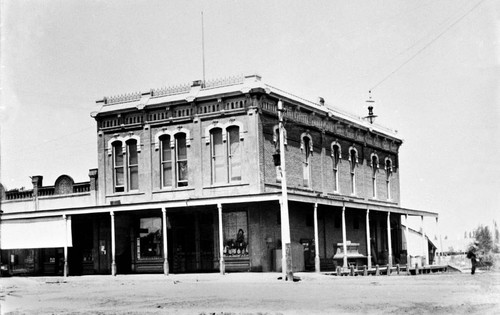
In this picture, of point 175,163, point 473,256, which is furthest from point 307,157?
point 473,256

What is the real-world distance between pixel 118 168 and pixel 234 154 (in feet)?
22.0

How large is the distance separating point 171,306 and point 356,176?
2725 cm

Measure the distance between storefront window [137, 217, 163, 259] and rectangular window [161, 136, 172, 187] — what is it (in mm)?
1854

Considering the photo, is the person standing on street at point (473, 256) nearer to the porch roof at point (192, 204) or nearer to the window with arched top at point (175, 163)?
the porch roof at point (192, 204)

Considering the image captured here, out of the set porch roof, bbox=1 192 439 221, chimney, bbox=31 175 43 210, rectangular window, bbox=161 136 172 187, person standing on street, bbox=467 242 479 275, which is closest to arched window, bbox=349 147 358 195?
porch roof, bbox=1 192 439 221

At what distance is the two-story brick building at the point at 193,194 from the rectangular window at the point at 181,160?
0.16ft

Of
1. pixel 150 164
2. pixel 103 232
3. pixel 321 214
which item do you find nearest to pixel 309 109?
pixel 321 214

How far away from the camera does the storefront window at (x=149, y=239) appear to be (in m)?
32.9

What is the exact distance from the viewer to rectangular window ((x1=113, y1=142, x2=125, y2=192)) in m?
34.3

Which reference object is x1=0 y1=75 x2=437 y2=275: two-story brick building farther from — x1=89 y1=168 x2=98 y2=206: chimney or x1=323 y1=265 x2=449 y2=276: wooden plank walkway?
x1=323 y1=265 x2=449 y2=276: wooden plank walkway

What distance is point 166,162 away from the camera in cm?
3297

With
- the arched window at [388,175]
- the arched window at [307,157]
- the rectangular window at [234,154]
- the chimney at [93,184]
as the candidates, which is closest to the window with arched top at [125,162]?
the chimney at [93,184]

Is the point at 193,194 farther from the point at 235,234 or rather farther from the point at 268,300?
the point at 268,300

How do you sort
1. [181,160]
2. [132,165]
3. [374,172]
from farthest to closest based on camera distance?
[374,172] < [132,165] < [181,160]
